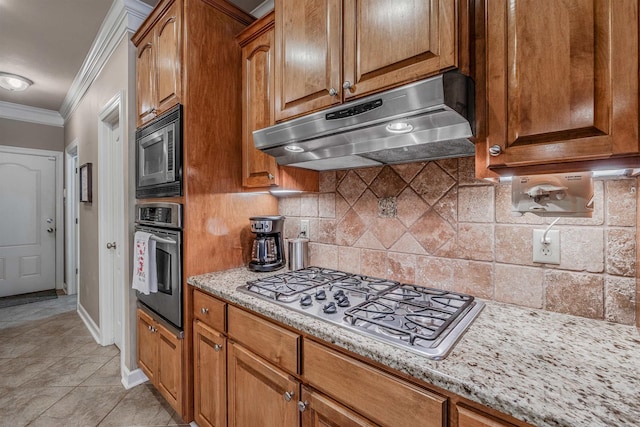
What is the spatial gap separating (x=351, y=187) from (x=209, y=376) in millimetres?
1196

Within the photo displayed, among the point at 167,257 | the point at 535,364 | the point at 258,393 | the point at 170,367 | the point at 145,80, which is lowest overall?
the point at 170,367

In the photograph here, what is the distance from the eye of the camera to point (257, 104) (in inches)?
65.7

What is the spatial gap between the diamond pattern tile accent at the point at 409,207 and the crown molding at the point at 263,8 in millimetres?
1501

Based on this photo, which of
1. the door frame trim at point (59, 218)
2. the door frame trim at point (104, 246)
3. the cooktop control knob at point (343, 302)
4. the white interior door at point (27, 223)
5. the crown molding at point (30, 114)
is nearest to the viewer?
the cooktop control knob at point (343, 302)

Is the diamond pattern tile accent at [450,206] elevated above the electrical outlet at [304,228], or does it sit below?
above

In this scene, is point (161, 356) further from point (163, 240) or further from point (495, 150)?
point (495, 150)

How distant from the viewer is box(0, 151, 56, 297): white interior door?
4.02 m

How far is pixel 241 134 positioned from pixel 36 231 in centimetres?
437

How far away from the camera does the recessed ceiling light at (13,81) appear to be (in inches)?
115

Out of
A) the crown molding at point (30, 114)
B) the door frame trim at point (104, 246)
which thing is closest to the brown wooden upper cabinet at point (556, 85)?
the door frame trim at point (104, 246)

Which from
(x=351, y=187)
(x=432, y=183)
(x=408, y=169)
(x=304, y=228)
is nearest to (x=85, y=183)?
(x=304, y=228)

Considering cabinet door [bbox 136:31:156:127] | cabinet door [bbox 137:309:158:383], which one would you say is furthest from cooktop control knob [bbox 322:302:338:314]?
cabinet door [bbox 136:31:156:127]

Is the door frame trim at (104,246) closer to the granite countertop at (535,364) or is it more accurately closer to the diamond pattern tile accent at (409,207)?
the granite countertop at (535,364)

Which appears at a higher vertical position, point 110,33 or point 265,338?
point 110,33
